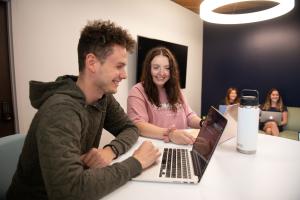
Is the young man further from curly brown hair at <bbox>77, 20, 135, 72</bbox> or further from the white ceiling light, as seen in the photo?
the white ceiling light

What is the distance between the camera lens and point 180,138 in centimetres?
128

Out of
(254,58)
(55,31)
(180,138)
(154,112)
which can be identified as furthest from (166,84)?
(254,58)

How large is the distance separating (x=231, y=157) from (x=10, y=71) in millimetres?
1983

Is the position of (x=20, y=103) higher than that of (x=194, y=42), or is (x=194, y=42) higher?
(x=194, y=42)

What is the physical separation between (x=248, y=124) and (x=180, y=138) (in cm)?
35

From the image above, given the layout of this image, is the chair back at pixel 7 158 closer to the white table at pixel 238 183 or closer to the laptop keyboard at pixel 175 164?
the white table at pixel 238 183

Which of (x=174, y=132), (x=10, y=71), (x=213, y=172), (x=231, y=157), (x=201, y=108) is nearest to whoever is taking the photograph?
(x=213, y=172)

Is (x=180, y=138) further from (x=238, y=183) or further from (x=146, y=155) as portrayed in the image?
(x=238, y=183)

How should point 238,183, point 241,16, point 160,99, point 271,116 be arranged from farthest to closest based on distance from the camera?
point 271,116
point 160,99
point 241,16
point 238,183

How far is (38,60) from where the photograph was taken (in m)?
2.30

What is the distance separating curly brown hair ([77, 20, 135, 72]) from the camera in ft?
3.38

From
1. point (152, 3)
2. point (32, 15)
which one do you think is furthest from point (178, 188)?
point (152, 3)

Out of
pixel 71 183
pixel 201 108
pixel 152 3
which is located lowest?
pixel 201 108

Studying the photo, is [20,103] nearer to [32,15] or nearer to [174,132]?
[32,15]
